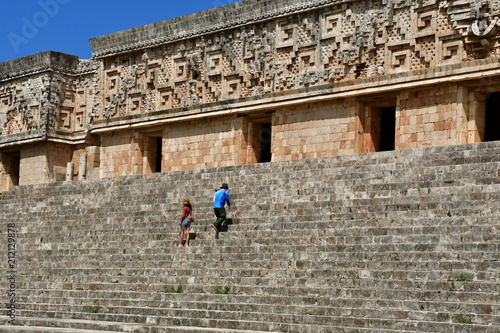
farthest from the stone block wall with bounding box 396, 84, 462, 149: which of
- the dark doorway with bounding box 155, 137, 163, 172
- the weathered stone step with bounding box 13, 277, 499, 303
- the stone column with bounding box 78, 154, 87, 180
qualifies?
the stone column with bounding box 78, 154, 87, 180

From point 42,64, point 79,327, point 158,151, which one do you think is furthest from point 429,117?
point 42,64

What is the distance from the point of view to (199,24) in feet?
62.2

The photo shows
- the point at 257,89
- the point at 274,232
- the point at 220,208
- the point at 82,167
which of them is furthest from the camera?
the point at 82,167

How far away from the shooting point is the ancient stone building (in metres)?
15.0

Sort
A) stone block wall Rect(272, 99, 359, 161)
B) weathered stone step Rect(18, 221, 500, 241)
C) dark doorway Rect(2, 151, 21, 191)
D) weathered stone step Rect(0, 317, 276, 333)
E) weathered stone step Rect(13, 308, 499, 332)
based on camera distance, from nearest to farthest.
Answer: weathered stone step Rect(13, 308, 499, 332)
weathered stone step Rect(18, 221, 500, 241)
weathered stone step Rect(0, 317, 276, 333)
stone block wall Rect(272, 99, 359, 161)
dark doorway Rect(2, 151, 21, 191)

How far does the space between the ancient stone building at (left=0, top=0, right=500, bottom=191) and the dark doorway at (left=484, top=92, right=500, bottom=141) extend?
30 millimetres

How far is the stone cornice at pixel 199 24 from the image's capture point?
681 inches

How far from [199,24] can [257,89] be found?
241cm

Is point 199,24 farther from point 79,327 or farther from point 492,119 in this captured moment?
point 79,327

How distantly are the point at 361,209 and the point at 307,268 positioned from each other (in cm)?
138

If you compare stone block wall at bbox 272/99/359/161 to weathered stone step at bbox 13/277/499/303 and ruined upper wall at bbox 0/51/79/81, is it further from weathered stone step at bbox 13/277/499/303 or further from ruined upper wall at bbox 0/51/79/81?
ruined upper wall at bbox 0/51/79/81

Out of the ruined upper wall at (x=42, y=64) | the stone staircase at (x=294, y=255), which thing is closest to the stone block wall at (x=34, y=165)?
the ruined upper wall at (x=42, y=64)

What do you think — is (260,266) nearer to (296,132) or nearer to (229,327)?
(229,327)

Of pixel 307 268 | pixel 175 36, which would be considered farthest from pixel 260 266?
pixel 175 36
